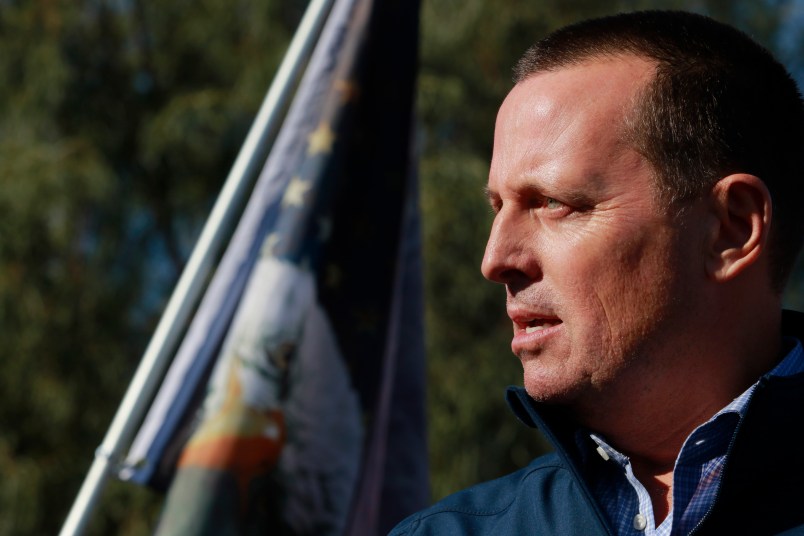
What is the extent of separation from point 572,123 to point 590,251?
0.20m

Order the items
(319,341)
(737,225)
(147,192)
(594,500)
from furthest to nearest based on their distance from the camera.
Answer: (147,192)
(319,341)
(737,225)
(594,500)

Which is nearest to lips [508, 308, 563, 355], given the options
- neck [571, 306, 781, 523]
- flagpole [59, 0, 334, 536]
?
neck [571, 306, 781, 523]

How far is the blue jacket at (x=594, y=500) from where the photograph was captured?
1538 mm

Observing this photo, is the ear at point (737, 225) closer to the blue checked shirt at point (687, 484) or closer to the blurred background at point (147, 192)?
the blue checked shirt at point (687, 484)

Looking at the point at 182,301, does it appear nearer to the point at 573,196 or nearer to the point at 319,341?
the point at 319,341

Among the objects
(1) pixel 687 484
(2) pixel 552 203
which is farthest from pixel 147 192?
(1) pixel 687 484

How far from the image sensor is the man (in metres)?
1.68

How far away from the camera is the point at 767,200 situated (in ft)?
5.63

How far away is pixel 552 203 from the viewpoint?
5.79ft

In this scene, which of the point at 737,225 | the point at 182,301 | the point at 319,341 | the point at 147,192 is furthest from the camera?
the point at 147,192

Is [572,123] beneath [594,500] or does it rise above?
above

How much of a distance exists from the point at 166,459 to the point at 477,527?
1972 millimetres

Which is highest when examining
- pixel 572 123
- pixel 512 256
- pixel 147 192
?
pixel 147 192

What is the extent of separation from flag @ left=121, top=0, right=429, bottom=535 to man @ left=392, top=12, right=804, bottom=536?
1.87m
